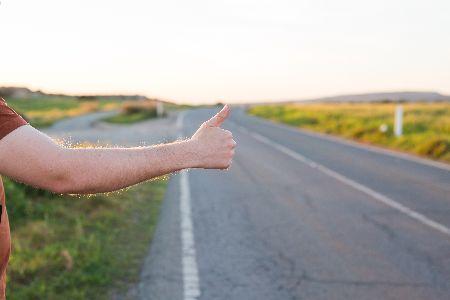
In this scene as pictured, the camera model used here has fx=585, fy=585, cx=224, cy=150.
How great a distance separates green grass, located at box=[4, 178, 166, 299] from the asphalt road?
0.84 ft

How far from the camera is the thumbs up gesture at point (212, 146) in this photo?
154 cm

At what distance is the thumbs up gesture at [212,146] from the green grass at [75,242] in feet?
8.49

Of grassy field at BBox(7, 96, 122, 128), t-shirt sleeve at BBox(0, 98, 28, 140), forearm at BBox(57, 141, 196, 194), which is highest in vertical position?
t-shirt sleeve at BBox(0, 98, 28, 140)

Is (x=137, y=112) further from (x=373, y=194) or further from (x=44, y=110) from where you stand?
(x=373, y=194)

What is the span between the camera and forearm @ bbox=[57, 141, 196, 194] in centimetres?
141

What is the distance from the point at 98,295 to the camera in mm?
4629

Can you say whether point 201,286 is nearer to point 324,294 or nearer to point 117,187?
point 324,294

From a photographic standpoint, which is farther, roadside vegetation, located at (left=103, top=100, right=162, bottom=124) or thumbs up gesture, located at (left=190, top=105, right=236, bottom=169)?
roadside vegetation, located at (left=103, top=100, right=162, bottom=124)

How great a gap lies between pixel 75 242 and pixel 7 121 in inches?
194

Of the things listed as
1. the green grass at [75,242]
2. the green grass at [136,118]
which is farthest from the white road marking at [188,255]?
the green grass at [136,118]

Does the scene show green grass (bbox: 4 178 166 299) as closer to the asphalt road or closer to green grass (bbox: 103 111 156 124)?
the asphalt road

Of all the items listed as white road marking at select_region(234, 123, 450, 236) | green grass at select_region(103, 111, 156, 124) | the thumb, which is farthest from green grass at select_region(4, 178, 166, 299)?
green grass at select_region(103, 111, 156, 124)

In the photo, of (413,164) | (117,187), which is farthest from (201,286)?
(413,164)

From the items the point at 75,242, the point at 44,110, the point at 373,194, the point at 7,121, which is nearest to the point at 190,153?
the point at 7,121
